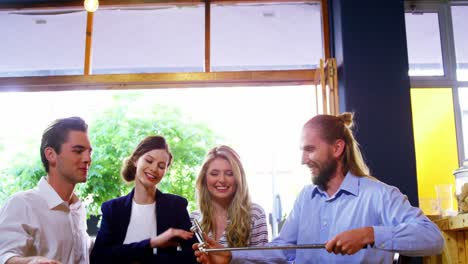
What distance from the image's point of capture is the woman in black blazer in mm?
2441

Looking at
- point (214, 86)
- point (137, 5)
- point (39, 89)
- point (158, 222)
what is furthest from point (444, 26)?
point (39, 89)

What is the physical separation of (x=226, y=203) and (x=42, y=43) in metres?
2.35

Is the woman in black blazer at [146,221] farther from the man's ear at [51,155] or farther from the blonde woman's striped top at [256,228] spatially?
the man's ear at [51,155]

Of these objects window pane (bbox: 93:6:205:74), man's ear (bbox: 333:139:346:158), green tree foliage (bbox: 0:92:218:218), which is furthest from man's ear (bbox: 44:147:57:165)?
green tree foliage (bbox: 0:92:218:218)

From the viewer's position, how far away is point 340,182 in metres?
2.32

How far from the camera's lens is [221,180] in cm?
281

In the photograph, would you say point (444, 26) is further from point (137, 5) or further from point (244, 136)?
point (137, 5)

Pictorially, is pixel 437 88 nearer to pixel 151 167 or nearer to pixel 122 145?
pixel 151 167

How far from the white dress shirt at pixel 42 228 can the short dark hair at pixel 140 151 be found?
0.47 m

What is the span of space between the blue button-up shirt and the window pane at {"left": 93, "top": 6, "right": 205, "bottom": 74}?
2.09m

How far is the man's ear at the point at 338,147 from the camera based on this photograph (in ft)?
7.66

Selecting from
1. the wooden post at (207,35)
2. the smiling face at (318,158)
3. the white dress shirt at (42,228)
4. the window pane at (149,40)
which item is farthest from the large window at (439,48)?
the white dress shirt at (42,228)

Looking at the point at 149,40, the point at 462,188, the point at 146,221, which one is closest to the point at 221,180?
the point at 146,221

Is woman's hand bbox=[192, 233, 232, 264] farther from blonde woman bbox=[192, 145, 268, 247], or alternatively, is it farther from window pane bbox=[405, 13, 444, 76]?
window pane bbox=[405, 13, 444, 76]
